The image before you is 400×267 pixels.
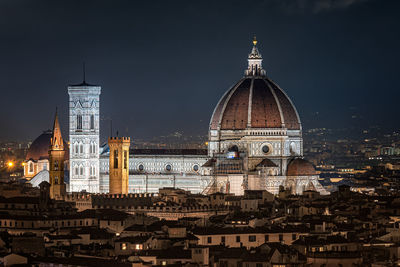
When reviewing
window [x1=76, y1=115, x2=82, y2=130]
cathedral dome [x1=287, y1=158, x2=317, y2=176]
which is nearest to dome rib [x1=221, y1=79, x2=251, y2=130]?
cathedral dome [x1=287, y1=158, x2=317, y2=176]

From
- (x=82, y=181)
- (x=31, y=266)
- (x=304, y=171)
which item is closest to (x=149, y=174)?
(x=82, y=181)

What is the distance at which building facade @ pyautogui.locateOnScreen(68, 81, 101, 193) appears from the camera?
17538cm

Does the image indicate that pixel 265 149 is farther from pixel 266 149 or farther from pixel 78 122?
pixel 78 122

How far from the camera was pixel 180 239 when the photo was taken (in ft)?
306

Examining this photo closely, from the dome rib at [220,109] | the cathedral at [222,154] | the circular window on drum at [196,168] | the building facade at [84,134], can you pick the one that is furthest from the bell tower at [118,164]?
the circular window on drum at [196,168]

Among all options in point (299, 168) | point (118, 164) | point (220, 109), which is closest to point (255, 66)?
point (220, 109)

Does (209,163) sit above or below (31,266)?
above

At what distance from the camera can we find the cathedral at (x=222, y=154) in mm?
165250

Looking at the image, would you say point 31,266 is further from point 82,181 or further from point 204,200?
point 82,181

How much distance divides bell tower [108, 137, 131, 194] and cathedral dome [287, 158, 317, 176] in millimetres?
17504

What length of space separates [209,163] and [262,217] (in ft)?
179

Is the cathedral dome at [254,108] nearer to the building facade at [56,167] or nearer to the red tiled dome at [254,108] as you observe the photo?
the red tiled dome at [254,108]

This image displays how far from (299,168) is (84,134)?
23.9 metres

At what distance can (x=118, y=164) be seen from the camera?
16100 centimetres
